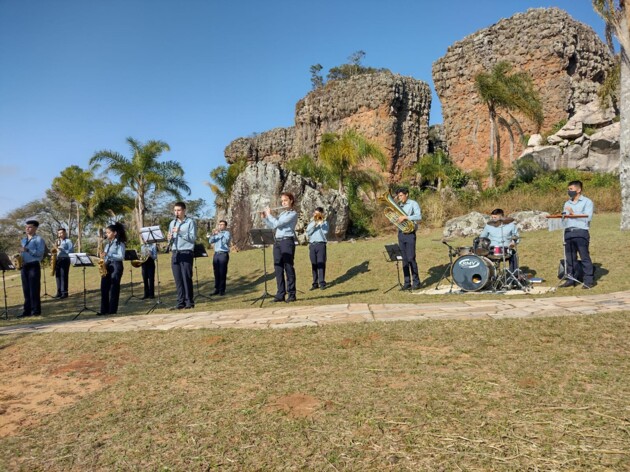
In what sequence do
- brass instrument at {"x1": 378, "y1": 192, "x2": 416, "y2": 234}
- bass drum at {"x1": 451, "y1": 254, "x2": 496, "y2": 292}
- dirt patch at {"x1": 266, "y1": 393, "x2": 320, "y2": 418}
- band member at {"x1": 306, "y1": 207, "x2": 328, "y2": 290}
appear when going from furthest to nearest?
→ band member at {"x1": 306, "y1": 207, "x2": 328, "y2": 290}, brass instrument at {"x1": 378, "y1": 192, "x2": 416, "y2": 234}, bass drum at {"x1": 451, "y1": 254, "x2": 496, "y2": 292}, dirt patch at {"x1": 266, "y1": 393, "x2": 320, "y2": 418}

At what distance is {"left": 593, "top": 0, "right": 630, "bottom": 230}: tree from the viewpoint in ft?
40.4

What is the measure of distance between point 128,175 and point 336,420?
27178 mm

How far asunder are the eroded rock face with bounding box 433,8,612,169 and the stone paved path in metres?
22.8

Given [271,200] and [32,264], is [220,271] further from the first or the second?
[271,200]

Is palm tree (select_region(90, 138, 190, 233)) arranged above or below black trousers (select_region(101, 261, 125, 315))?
above

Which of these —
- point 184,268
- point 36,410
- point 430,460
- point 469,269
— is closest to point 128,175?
point 184,268

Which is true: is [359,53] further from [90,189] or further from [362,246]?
[362,246]

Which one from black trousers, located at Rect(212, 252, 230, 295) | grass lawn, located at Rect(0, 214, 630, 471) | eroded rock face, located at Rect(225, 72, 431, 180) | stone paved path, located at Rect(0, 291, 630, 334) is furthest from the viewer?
eroded rock face, located at Rect(225, 72, 431, 180)

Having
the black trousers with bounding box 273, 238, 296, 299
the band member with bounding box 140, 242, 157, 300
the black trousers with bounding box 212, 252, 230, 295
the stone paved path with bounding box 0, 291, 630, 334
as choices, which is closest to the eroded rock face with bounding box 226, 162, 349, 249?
the black trousers with bounding box 212, 252, 230, 295

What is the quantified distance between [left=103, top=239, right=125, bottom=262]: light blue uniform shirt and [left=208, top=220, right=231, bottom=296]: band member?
10.1ft

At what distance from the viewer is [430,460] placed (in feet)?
8.39

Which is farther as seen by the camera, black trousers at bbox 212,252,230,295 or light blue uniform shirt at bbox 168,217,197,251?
black trousers at bbox 212,252,230,295

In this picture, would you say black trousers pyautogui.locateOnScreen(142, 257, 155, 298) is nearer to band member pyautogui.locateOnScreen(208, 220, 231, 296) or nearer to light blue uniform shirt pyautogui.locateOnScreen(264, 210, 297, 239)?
band member pyautogui.locateOnScreen(208, 220, 231, 296)

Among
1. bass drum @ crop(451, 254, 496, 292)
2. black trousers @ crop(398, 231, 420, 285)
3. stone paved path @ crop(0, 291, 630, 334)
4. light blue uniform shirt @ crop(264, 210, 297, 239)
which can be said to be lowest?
stone paved path @ crop(0, 291, 630, 334)
